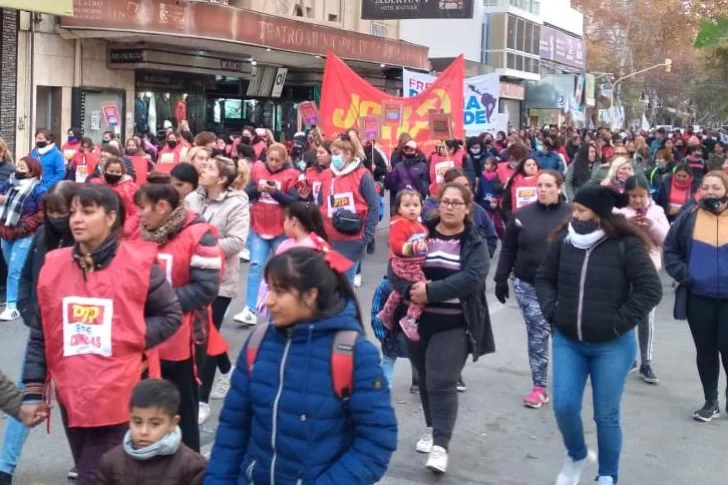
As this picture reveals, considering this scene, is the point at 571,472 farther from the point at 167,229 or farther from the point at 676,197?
the point at 676,197

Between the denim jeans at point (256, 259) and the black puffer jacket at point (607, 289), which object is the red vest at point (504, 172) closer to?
the denim jeans at point (256, 259)

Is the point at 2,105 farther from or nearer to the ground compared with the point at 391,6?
nearer to the ground

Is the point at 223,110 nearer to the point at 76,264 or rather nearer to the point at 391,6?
the point at 391,6

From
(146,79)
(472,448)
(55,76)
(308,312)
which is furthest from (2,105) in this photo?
(308,312)

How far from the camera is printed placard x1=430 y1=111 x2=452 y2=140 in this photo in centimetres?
1550

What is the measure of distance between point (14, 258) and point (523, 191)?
475 cm

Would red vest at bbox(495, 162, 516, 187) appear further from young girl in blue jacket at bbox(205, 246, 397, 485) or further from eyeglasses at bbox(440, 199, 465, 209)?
young girl in blue jacket at bbox(205, 246, 397, 485)

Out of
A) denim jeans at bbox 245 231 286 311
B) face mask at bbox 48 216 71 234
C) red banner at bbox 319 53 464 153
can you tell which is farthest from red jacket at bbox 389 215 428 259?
red banner at bbox 319 53 464 153

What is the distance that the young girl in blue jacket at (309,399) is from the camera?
3246 millimetres

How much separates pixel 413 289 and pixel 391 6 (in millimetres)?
18678

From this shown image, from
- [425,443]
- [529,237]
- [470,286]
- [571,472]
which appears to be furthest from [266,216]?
[571,472]

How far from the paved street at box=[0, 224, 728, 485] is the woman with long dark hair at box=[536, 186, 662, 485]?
0.65 m

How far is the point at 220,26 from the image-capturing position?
21672mm

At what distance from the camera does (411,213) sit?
254 inches
